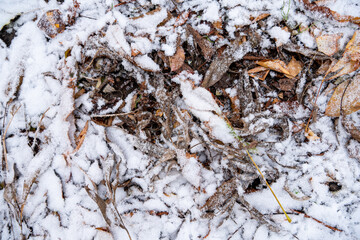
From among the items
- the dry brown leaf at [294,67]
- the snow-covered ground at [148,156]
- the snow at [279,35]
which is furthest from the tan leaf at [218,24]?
the dry brown leaf at [294,67]

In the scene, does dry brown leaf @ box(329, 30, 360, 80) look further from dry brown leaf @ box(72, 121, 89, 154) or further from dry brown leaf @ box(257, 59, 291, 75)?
dry brown leaf @ box(72, 121, 89, 154)

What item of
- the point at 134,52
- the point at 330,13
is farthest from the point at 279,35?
the point at 134,52

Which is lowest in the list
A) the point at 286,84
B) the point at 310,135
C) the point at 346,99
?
the point at 310,135

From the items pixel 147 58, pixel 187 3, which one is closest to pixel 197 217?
pixel 147 58

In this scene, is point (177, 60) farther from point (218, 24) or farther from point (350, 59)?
point (350, 59)

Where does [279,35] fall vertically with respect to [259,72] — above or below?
above

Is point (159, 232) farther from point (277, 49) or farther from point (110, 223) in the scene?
point (277, 49)
